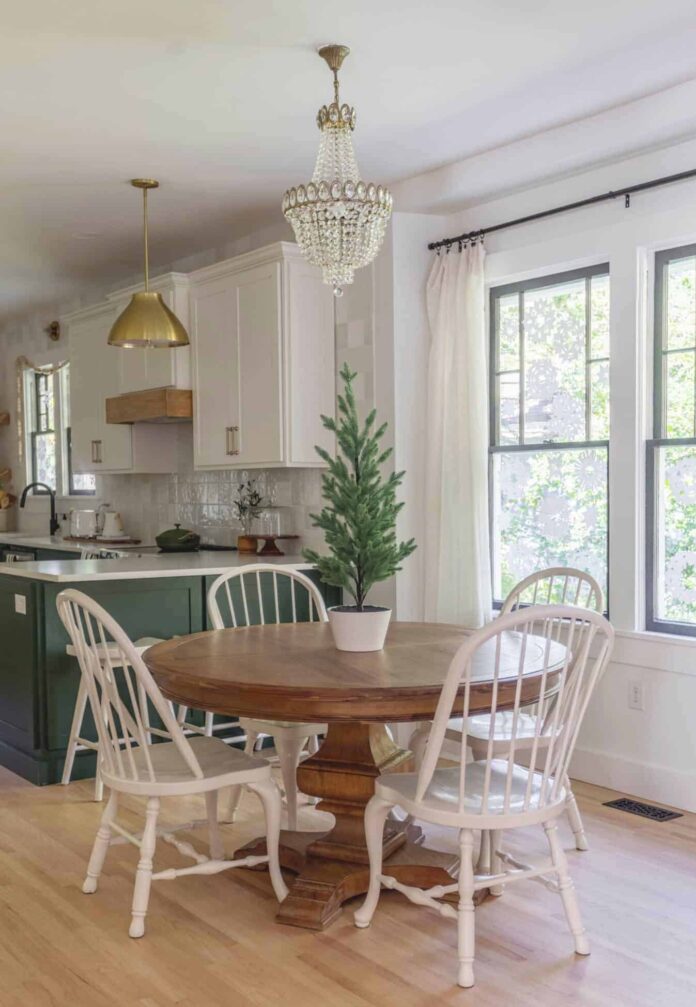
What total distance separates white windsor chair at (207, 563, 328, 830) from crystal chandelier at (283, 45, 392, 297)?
1165 mm

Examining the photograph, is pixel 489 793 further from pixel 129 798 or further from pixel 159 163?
pixel 159 163

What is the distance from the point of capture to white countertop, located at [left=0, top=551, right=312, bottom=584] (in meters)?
4.33

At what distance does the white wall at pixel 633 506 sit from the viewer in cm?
388

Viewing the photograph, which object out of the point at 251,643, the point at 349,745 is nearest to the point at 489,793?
the point at 349,745

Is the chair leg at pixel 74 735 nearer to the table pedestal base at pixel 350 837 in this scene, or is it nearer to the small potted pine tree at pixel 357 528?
the table pedestal base at pixel 350 837

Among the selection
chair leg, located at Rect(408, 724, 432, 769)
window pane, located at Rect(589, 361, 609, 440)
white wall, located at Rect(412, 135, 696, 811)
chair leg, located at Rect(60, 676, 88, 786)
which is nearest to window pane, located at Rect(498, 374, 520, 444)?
window pane, located at Rect(589, 361, 609, 440)

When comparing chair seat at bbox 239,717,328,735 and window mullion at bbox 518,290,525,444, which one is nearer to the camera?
chair seat at bbox 239,717,328,735

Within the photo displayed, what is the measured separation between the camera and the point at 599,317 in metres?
4.26

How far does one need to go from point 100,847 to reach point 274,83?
2.63 metres

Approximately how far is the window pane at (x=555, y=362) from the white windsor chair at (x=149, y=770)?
2177mm

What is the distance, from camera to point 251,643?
10.5 ft

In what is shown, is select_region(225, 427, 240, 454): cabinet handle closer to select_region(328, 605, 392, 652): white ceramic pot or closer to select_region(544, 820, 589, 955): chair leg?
select_region(328, 605, 392, 652): white ceramic pot

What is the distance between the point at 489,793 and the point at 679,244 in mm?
2351

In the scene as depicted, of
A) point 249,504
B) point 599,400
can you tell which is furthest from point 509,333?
point 249,504
